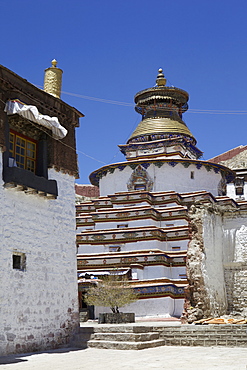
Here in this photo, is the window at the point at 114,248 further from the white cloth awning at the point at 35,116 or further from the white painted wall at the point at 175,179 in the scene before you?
the white cloth awning at the point at 35,116

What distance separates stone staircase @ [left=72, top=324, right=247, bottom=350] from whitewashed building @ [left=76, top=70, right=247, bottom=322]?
2730mm

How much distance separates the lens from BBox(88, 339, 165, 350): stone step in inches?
521

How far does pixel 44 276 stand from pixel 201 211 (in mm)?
7449

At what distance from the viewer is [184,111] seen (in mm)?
38594

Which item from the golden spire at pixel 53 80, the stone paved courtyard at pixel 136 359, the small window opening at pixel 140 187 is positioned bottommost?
the stone paved courtyard at pixel 136 359

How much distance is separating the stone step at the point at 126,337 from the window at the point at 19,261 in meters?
3.06

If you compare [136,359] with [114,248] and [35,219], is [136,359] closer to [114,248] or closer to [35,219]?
[35,219]

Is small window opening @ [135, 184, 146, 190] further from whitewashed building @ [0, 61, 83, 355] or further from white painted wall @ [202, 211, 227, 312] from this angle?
whitewashed building @ [0, 61, 83, 355]

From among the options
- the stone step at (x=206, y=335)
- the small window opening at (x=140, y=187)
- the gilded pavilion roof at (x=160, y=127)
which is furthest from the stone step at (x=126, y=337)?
the gilded pavilion roof at (x=160, y=127)

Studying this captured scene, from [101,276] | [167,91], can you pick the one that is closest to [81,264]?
[101,276]

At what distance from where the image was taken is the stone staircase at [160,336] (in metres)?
13.3

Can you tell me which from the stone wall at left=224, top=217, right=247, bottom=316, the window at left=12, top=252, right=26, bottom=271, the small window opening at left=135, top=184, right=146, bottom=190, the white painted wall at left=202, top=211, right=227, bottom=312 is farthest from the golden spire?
the small window opening at left=135, top=184, right=146, bottom=190

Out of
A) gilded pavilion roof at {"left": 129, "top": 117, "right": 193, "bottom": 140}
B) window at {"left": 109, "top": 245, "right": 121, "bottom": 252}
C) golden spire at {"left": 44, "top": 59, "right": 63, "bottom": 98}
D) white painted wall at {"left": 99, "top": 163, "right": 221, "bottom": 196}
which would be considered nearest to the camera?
golden spire at {"left": 44, "top": 59, "right": 63, "bottom": 98}

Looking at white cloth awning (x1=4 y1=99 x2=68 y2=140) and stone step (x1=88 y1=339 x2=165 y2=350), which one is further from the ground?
white cloth awning (x1=4 y1=99 x2=68 y2=140)
